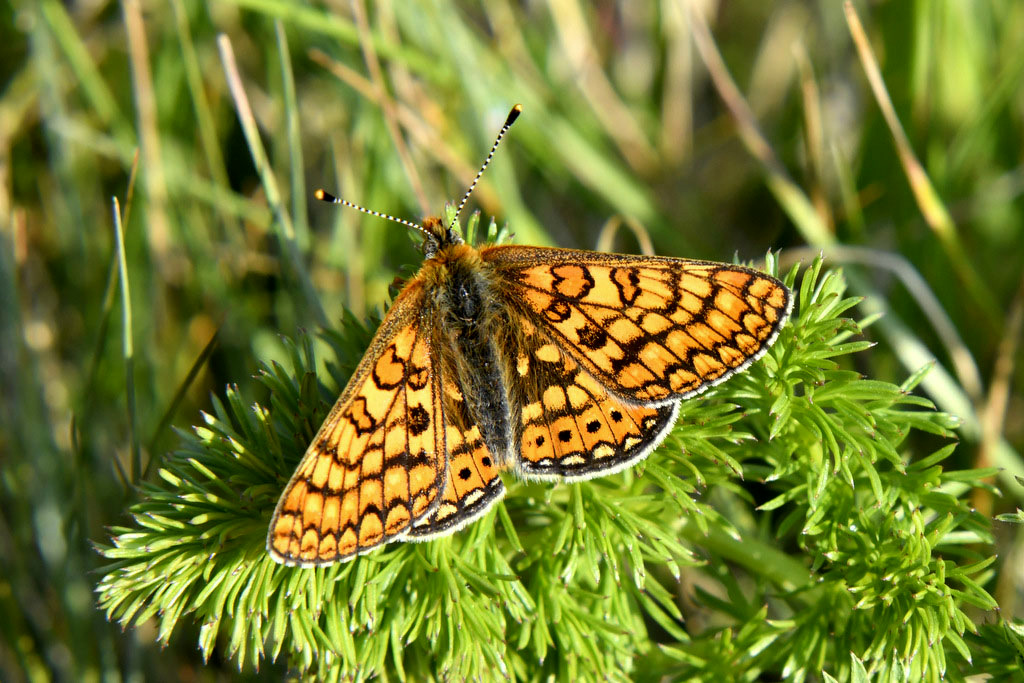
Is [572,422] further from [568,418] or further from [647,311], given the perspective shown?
[647,311]

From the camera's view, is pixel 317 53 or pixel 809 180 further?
pixel 809 180

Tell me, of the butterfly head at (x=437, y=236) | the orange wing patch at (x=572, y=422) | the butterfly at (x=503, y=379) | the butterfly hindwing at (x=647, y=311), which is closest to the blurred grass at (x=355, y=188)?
the butterfly head at (x=437, y=236)

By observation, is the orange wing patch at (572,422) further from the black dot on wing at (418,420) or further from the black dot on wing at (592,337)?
the black dot on wing at (418,420)

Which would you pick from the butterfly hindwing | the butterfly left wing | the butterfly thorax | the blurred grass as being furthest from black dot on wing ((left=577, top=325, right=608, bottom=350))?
the blurred grass

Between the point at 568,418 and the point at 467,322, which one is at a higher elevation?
the point at 467,322

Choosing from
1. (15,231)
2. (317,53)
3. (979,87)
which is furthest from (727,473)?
(15,231)

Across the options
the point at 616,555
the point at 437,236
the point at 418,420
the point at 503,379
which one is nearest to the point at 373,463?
the point at 418,420

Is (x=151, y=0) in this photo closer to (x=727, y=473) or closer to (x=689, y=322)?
(x=689, y=322)
